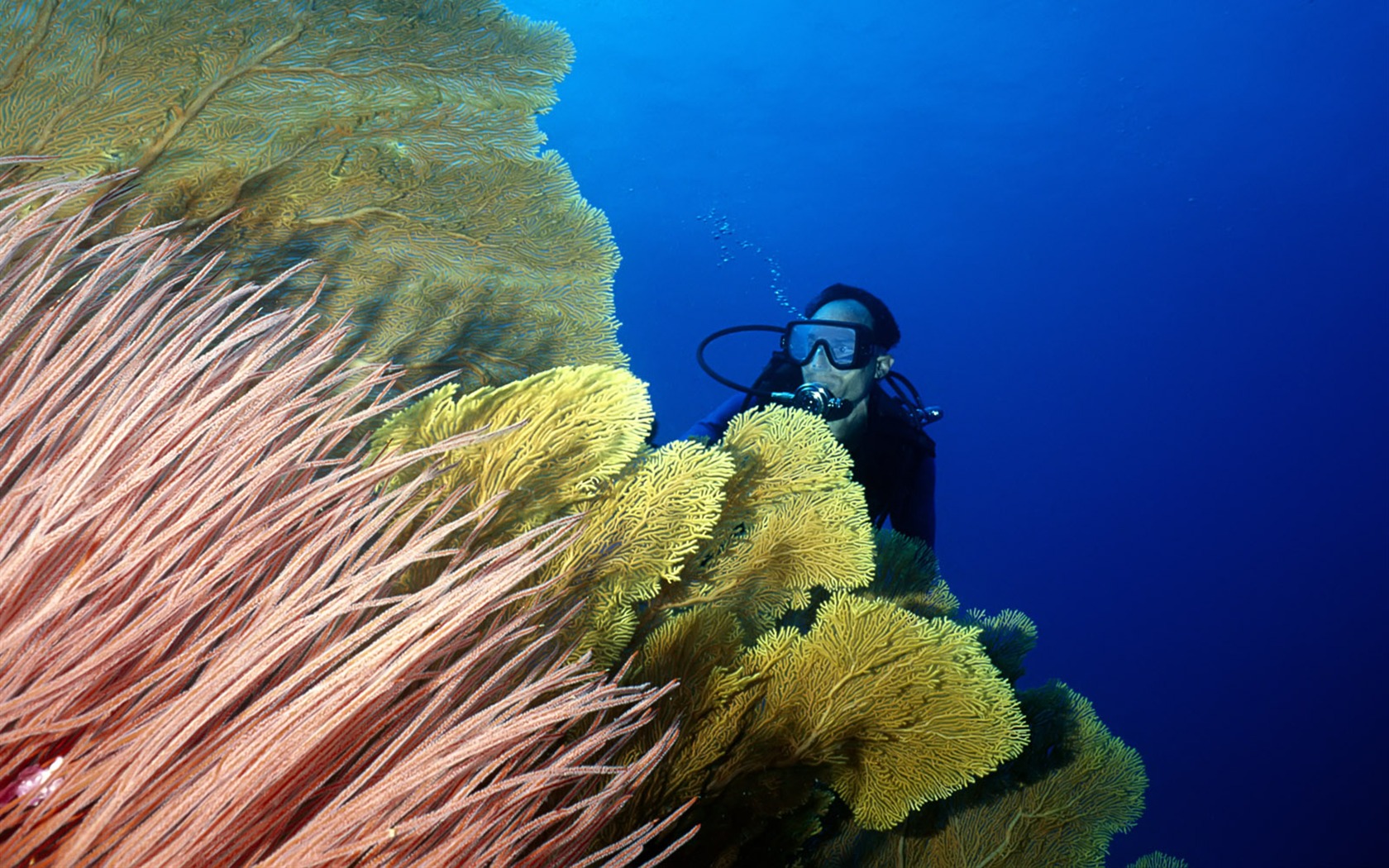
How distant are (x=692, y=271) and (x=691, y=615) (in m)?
74.5

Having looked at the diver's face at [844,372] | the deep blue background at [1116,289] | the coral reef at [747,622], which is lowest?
the coral reef at [747,622]

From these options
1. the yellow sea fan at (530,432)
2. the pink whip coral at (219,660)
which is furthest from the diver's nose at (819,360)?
the pink whip coral at (219,660)

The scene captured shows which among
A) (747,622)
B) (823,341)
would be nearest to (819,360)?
(823,341)

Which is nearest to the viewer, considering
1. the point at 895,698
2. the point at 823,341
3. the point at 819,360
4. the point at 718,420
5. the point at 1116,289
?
the point at 895,698

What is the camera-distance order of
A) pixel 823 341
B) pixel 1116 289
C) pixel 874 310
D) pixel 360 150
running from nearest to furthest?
pixel 360 150, pixel 823 341, pixel 874 310, pixel 1116 289

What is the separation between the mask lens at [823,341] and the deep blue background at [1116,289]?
3267 cm

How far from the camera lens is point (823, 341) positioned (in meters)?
4.85

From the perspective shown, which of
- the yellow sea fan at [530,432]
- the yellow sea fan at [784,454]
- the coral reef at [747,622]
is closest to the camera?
the yellow sea fan at [530,432]

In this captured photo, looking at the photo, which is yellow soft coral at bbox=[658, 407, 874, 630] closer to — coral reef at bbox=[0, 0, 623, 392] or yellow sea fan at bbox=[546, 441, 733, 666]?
yellow sea fan at bbox=[546, 441, 733, 666]

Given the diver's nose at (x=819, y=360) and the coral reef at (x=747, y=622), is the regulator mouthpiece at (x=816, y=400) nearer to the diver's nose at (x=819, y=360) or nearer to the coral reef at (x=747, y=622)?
the diver's nose at (x=819, y=360)

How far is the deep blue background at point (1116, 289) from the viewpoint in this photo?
37.1m

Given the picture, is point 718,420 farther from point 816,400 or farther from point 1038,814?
point 1038,814

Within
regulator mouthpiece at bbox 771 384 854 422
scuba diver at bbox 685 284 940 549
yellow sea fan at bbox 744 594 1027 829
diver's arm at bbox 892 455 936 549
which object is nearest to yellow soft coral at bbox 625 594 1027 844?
yellow sea fan at bbox 744 594 1027 829

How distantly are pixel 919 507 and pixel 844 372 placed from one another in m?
1.26
